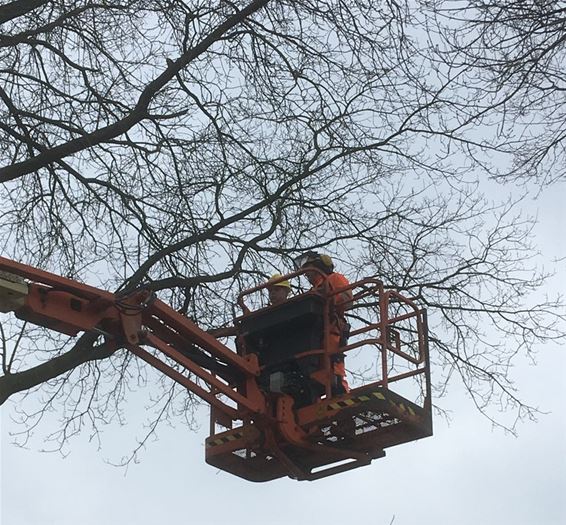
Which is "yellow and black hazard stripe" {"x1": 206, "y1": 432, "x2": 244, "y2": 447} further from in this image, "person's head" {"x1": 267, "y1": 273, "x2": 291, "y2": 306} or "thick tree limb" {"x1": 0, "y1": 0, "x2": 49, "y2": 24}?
"thick tree limb" {"x1": 0, "y1": 0, "x2": 49, "y2": 24}

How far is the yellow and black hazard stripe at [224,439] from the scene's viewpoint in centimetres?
1084

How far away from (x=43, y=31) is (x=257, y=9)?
1760 mm

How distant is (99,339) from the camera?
35.9 feet

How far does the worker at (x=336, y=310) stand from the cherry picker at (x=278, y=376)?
57 mm

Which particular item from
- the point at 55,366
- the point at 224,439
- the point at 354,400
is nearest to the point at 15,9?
the point at 55,366

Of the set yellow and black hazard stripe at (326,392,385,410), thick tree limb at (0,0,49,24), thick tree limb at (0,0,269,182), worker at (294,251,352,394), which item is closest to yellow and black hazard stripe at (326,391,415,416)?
yellow and black hazard stripe at (326,392,385,410)

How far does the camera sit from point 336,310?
35.6 feet

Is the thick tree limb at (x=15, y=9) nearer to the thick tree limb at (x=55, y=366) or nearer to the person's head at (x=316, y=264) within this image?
the thick tree limb at (x=55, y=366)

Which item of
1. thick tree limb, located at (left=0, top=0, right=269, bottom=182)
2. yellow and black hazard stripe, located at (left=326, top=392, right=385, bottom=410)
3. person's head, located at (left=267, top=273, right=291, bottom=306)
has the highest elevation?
thick tree limb, located at (left=0, top=0, right=269, bottom=182)

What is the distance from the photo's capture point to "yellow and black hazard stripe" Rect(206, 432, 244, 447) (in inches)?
427

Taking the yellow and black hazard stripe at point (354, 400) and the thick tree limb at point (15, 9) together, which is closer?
the yellow and black hazard stripe at point (354, 400)

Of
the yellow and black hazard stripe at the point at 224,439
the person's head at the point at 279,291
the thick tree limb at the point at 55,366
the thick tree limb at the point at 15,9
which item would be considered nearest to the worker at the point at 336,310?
the person's head at the point at 279,291

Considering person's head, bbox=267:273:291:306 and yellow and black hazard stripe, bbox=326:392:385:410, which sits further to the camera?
person's head, bbox=267:273:291:306

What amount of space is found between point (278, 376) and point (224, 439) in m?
0.69
